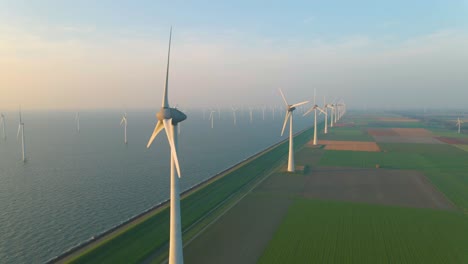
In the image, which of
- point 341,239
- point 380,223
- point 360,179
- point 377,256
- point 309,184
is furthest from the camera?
point 360,179

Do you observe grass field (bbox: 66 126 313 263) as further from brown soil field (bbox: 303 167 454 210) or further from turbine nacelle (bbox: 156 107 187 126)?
turbine nacelle (bbox: 156 107 187 126)

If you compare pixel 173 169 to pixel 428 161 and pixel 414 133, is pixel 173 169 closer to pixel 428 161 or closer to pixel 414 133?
pixel 428 161

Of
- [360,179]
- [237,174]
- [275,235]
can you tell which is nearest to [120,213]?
[275,235]

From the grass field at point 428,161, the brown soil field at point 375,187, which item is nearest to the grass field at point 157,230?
the brown soil field at point 375,187

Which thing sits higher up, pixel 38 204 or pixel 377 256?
pixel 377 256

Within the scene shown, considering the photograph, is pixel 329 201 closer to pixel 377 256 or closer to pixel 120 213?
pixel 377 256

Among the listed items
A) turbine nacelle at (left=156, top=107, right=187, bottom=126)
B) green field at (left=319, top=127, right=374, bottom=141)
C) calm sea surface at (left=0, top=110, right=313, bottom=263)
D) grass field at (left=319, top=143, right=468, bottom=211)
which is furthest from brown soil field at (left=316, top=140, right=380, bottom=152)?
turbine nacelle at (left=156, top=107, right=187, bottom=126)

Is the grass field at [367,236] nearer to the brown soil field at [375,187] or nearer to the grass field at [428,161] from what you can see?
the brown soil field at [375,187]
